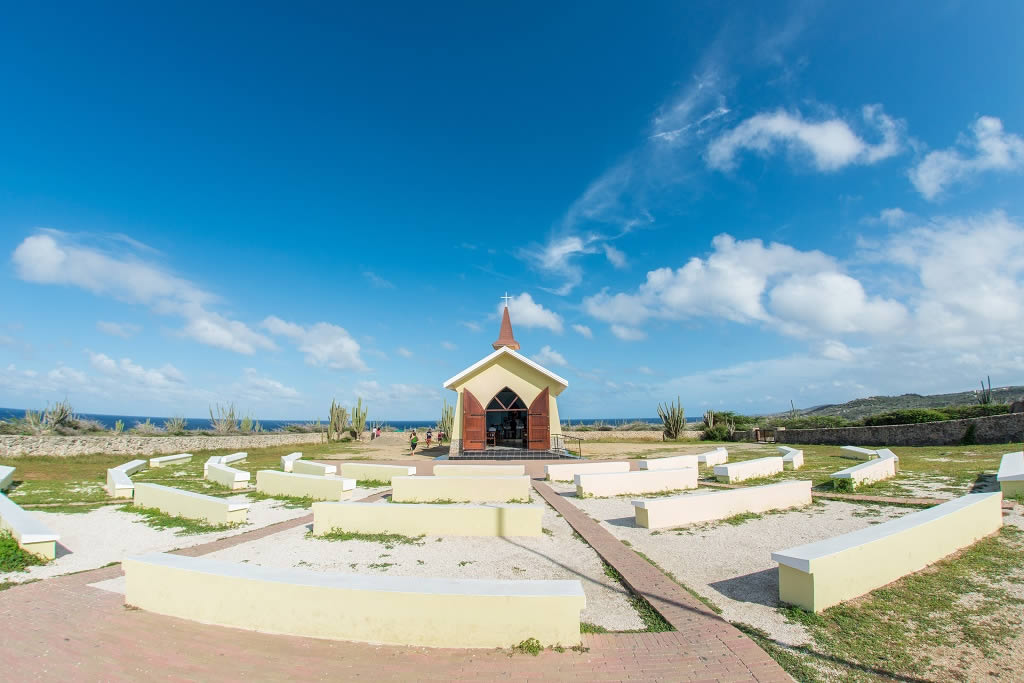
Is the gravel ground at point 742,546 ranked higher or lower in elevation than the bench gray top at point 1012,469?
lower

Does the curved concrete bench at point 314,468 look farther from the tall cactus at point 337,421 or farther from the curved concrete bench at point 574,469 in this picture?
the tall cactus at point 337,421

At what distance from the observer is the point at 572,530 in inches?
347

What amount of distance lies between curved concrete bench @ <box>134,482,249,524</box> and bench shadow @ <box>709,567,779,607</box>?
879cm

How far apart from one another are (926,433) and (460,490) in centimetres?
2086

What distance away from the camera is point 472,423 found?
2175 cm

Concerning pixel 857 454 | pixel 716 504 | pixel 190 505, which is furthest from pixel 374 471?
pixel 857 454

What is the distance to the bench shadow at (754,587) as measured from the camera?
218 inches

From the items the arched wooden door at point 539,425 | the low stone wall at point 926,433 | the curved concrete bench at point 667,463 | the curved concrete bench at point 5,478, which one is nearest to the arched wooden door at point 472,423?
the arched wooden door at point 539,425

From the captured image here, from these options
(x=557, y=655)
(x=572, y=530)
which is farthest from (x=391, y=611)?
(x=572, y=530)

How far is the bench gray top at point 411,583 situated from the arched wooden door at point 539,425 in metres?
17.0

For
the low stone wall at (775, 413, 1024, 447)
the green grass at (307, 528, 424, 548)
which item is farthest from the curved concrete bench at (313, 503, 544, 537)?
the low stone wall at (775, 413, 1024, 447)

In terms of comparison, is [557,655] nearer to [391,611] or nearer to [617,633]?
[617,633]

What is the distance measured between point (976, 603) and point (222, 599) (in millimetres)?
7712

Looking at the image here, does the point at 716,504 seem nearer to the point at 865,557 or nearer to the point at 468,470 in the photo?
the point at 865,557
